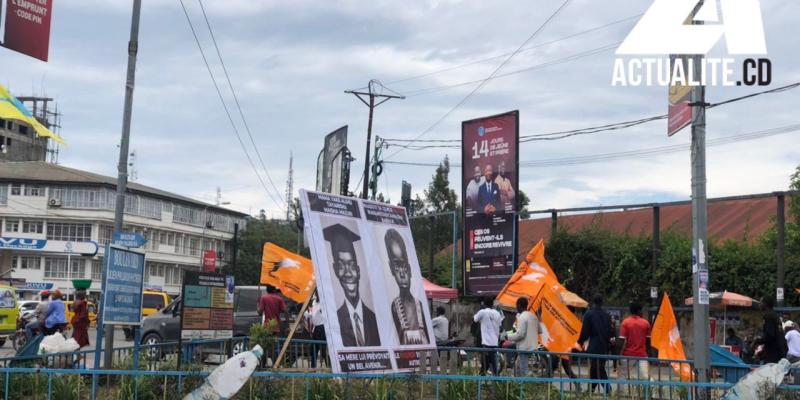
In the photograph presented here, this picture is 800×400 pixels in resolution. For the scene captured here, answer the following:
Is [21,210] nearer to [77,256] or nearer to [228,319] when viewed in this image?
[77,256]

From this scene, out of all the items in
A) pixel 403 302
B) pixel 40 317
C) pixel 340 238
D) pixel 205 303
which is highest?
pixel 340 238

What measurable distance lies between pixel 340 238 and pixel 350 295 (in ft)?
2.31

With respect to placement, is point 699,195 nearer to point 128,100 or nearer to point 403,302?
point 403,302

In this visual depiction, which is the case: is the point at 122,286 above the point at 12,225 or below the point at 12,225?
below

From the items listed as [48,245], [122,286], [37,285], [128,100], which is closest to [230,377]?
[122,286]

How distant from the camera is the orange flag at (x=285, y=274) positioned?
22.1 m

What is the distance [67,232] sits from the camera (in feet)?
277

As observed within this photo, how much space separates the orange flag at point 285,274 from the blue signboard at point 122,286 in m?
8.99

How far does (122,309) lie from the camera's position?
1256 centimetres

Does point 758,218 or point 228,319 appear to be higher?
point 758,218

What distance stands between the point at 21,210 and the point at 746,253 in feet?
229

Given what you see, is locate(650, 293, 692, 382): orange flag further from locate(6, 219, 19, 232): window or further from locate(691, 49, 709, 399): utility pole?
locate(6, 219, 19, 232): window

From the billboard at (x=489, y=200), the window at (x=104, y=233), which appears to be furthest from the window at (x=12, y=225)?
the billboard at (x=489, y=200)

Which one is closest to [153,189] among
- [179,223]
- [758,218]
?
[179,223]
